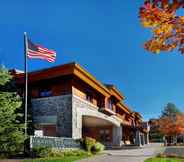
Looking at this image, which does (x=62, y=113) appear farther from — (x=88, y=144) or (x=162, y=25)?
(x=162, y=25)

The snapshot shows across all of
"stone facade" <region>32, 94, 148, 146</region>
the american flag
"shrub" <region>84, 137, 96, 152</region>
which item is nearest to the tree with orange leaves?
the american flag

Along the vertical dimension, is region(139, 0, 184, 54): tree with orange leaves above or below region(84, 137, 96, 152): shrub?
above

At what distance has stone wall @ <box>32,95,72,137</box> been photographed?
89.6 feet

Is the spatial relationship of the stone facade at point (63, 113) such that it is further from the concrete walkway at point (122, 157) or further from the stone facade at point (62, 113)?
the concrete walkway at point (122, 157)

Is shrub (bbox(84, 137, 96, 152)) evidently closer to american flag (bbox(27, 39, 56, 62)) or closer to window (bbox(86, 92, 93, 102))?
american flag (bbox(27, 39, 56, 62))

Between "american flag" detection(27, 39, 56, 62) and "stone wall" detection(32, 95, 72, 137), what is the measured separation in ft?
16.2

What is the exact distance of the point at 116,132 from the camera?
4194 cm

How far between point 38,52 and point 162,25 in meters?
17.9

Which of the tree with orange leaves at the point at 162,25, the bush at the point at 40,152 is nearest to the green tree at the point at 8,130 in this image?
the bush at the point at 40,152

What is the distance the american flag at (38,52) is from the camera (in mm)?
23219

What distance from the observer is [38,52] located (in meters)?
23.5

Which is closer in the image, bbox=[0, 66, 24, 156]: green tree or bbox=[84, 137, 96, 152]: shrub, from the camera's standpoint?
bbox=[0, 66, 24, 156]: green tree

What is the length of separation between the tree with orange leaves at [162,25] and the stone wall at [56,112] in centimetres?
2095

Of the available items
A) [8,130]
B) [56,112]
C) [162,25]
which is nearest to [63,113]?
[56,112]
